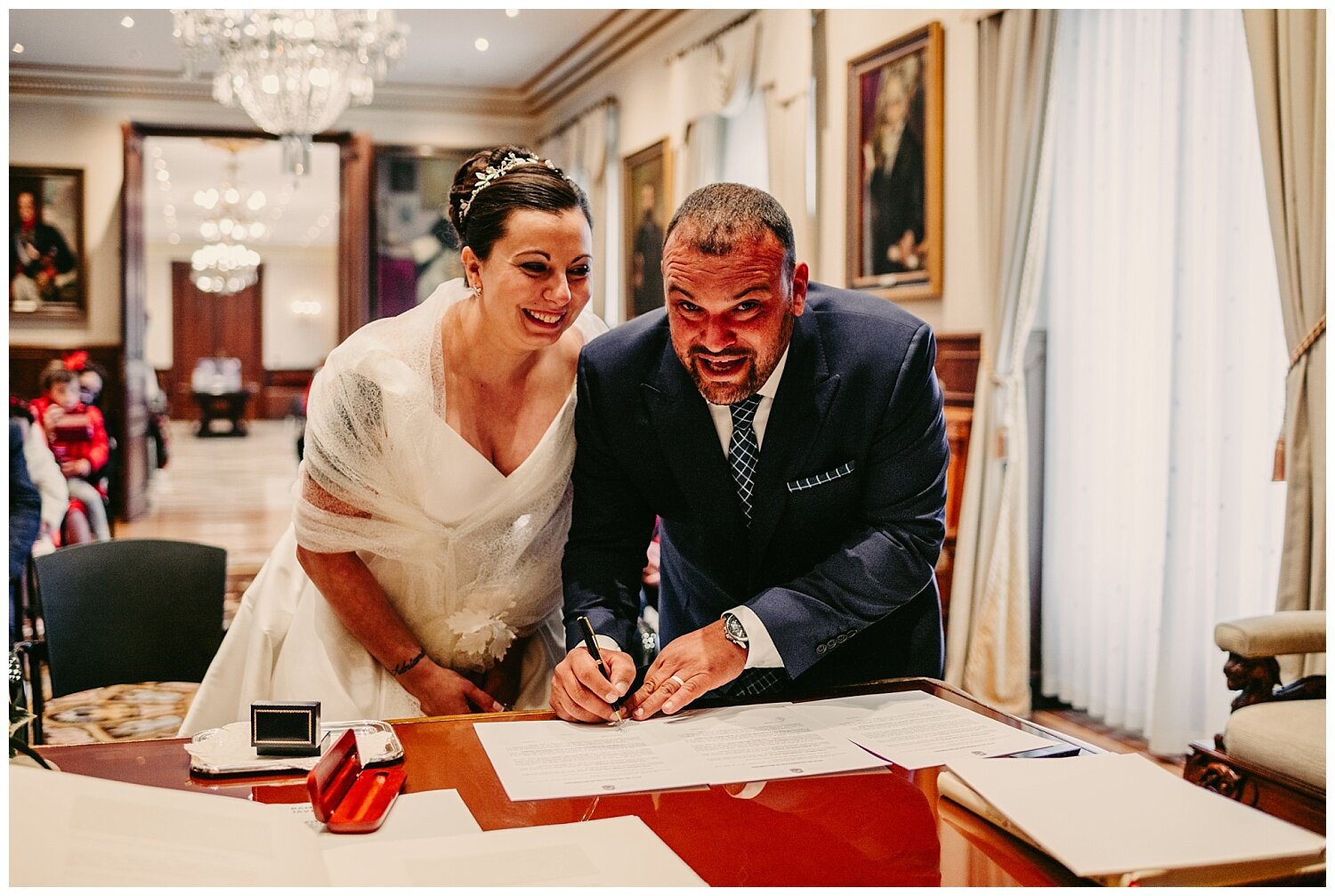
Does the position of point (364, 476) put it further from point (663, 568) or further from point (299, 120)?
point (299, 120)

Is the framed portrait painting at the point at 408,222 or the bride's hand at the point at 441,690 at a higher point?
the framed portrait painting at the point at 408,222

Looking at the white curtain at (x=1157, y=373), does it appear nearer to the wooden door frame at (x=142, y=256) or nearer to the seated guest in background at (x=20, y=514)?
the seated guest in background at (x=20, y=514)

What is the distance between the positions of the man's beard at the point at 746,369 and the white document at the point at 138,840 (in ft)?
3.04

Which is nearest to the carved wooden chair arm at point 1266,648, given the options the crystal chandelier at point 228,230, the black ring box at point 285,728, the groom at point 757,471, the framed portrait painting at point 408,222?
the groom at point 757,471

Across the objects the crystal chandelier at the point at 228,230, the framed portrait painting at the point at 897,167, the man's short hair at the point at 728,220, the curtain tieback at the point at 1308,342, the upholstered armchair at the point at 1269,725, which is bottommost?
the upholstered armchair at the point at 1269,725

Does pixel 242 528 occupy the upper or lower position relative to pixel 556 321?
lower

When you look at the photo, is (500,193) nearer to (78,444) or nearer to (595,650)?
(595,650)

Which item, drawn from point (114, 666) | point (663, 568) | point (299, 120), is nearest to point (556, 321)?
point (663, 568)

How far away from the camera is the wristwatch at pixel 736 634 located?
1837 mm

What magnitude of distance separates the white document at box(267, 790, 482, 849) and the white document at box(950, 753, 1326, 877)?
581 mm

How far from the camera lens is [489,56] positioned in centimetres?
997

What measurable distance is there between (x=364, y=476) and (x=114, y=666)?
53.7 inches

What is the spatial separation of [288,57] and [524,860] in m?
6.02

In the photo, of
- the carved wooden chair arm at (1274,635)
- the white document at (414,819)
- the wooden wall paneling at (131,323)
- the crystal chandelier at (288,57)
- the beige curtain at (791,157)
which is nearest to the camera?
the white document at (414,819)
